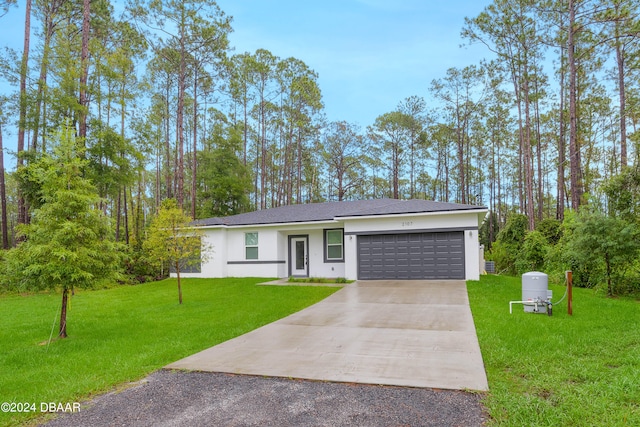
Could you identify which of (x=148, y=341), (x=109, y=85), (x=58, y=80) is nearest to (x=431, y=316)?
(x=148, y=341)

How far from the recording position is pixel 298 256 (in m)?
16.4

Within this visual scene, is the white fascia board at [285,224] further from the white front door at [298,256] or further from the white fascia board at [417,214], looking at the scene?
the white front door at [298,256]

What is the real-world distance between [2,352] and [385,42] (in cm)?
1782

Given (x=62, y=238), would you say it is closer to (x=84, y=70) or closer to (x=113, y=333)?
(x=113, y=333)

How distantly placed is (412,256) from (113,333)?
1001cm

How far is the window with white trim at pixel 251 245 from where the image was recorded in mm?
16406

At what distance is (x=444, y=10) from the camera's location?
1595 centimetres

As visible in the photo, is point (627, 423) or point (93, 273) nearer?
point (627, 423)

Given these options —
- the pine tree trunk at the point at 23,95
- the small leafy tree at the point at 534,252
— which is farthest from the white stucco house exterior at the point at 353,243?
the pine tree trunk at the point at 23,95

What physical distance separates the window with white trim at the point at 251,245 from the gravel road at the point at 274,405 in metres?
12.4

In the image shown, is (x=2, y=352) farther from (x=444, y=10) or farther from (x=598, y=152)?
(x=598, y=152)

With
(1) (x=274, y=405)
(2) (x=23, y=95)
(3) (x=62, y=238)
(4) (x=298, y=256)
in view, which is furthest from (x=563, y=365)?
(2) (x=23, y=95)

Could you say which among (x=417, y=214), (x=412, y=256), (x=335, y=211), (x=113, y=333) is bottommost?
(x=113, y=333)

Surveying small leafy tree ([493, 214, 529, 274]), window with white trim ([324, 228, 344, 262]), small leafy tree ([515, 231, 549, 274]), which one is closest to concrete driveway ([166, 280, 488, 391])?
window with white trim ([324, 228, 344, 262])
